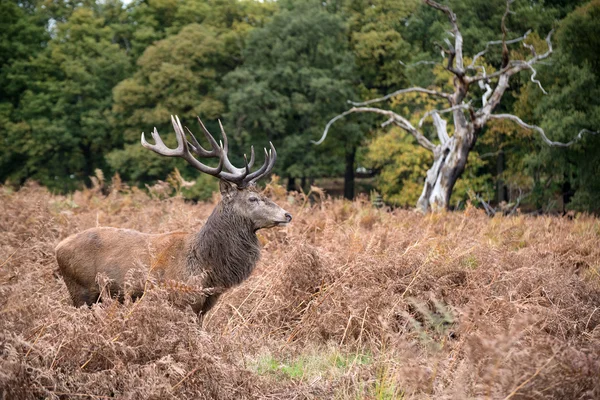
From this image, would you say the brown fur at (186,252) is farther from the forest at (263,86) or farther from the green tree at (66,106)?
the green tree at (66,106)

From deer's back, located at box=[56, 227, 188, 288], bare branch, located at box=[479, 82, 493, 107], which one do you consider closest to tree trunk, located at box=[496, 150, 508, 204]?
bare branch, located at box=[479, 82, 493, 107]

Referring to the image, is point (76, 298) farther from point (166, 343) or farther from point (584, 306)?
point (584, 306)

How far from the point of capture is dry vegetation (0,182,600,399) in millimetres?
3822

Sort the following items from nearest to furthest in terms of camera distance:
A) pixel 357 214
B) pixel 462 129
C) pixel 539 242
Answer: pixel 539 242 → pixel 357 214 → pixel 462 129

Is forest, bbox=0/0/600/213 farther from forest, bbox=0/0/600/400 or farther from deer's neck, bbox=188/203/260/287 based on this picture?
deer's neck, bbox=188/203/260/287

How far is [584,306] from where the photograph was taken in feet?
19.9

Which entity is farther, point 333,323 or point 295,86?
point 295,86

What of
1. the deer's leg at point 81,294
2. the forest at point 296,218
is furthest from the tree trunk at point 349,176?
the deer's leg at point 81,294

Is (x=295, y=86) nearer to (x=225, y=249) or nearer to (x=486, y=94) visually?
(x=486, y=94)

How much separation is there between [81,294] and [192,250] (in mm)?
1005

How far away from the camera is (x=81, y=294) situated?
5.65 m

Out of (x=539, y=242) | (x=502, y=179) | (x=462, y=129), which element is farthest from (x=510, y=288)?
(x=502, y=179)

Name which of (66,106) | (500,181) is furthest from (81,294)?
(66,106)

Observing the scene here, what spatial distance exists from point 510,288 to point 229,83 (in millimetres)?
27435
